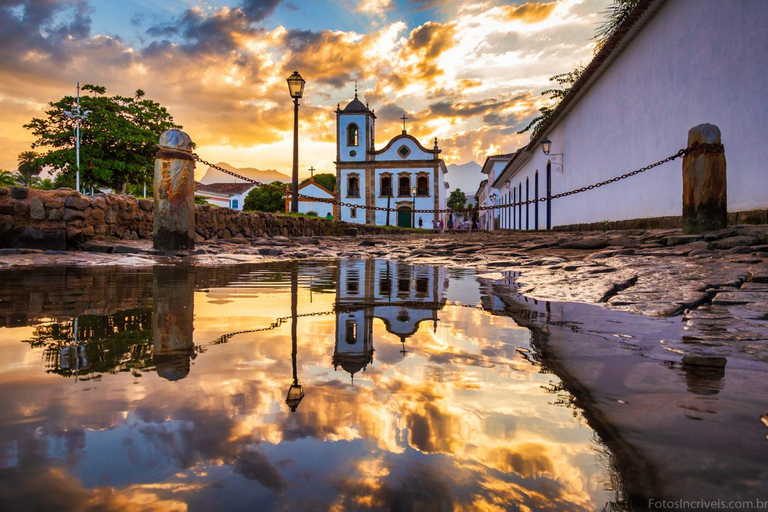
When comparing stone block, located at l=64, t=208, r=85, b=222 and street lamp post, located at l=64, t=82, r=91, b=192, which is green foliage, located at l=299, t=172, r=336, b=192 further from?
stone block, located at l=64, t=208, r=85, b=222

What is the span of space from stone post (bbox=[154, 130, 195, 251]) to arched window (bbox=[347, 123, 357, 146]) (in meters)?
45.1

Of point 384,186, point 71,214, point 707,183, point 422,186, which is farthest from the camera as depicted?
point 384,186

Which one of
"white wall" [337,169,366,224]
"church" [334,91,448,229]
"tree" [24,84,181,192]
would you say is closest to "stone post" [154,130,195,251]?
"tree" [24,84,181,192]

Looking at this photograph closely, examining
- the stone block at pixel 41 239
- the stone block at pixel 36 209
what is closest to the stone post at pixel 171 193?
the stone block at pixel 41 239

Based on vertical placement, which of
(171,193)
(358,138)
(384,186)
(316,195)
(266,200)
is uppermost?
(358,138)

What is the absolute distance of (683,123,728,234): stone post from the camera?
571 centimetres

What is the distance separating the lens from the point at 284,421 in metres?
0.88

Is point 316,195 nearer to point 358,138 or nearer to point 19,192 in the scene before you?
point 358,138

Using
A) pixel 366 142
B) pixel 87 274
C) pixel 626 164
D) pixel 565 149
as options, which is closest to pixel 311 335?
pixel 87 274

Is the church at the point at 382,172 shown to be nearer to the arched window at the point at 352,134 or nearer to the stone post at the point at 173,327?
the arched window at the point at 352,134

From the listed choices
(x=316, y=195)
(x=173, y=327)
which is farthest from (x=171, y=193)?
(x=316, y=195)

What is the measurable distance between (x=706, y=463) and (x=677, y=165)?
963 centimetres

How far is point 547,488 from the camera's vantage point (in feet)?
2.24

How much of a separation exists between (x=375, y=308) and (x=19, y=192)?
6.15m
